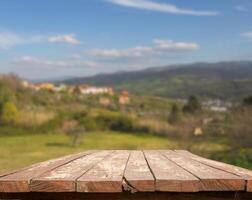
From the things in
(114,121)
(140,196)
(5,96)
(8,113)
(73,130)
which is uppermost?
(140,196)

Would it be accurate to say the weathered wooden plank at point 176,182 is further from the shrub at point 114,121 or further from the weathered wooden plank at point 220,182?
the shrub at point 114,121

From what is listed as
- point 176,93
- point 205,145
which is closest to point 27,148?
point 205,145

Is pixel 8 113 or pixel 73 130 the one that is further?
pixel 8 113

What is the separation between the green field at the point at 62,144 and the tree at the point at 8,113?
57.0 inches

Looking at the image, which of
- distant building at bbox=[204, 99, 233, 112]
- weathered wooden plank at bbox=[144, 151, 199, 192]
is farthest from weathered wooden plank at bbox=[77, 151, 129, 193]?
distant building at bbox=[204, 99, 233, 112]

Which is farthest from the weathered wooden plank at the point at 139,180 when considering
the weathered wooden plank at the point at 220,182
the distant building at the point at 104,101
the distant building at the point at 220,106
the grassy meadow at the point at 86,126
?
the distant building at the point at 104,101

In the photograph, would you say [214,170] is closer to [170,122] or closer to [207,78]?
[170,122]

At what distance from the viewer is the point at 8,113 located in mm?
30156

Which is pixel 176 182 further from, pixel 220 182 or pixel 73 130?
pixel 73 130

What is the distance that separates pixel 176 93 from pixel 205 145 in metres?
54.3

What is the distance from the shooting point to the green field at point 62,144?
60.6 feet

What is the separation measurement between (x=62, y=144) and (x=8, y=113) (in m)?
6.62

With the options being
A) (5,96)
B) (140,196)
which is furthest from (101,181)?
(5,96)

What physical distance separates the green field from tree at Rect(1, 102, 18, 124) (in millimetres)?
1448
